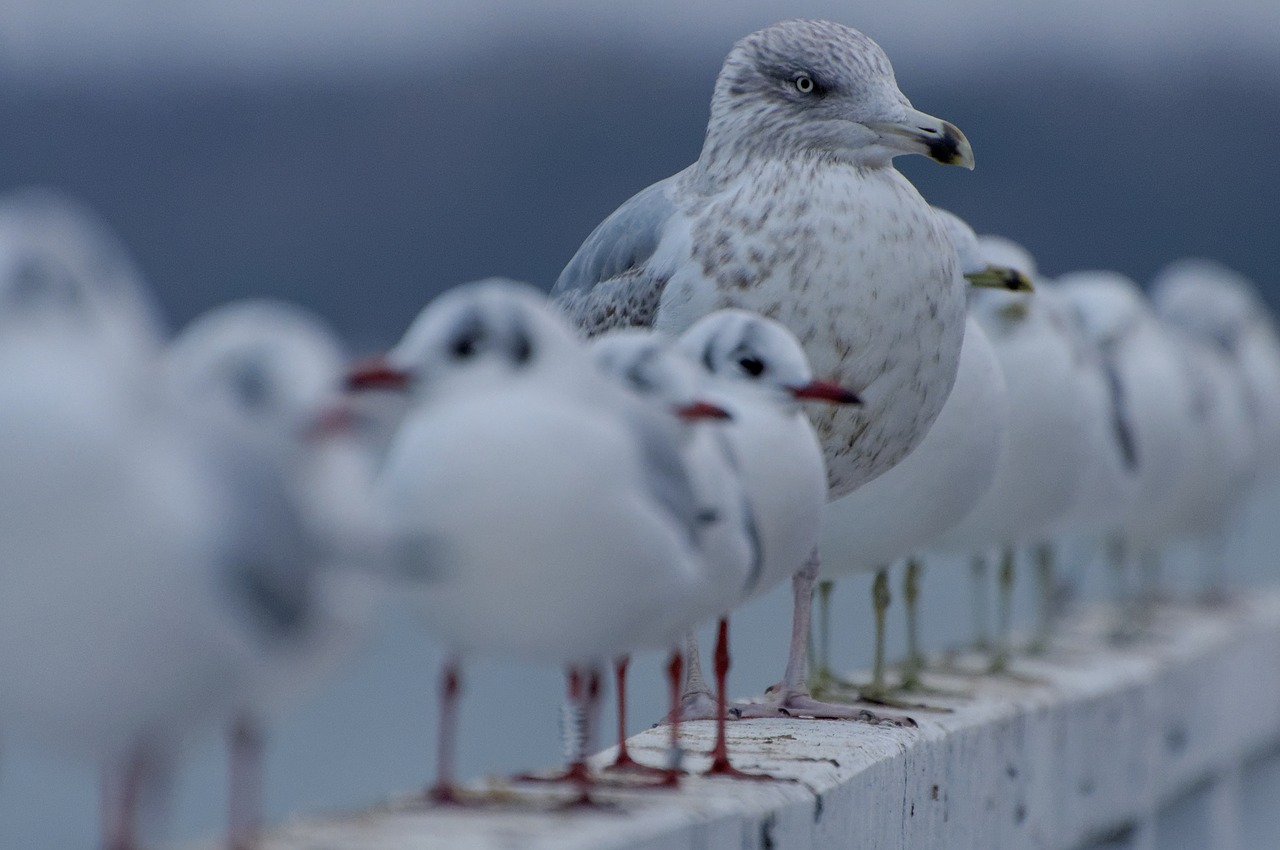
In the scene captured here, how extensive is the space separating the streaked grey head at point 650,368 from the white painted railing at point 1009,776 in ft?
Answer: 2.24

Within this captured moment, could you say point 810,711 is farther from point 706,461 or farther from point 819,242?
point 706,461

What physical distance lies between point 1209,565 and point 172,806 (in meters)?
9.04

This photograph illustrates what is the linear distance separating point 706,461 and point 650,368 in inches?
7.8

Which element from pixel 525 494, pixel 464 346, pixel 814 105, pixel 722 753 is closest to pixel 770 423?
pixel 722 753

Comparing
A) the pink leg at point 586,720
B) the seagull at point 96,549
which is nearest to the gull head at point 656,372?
the pink leg at point 586,720

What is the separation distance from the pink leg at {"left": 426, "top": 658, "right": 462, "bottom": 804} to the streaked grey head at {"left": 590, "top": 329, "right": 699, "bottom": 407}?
55cm

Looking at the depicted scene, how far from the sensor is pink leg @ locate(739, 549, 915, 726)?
5.03 meters

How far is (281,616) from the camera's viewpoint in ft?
8.77

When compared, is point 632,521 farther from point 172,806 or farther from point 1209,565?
point 1209,565

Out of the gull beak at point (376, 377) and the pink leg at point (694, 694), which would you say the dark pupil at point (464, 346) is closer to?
the gull beak at point (376, 377)

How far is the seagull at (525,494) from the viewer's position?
2871 millimetres

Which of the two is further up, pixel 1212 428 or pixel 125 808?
pixel 1212 428

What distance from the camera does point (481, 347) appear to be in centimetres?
311

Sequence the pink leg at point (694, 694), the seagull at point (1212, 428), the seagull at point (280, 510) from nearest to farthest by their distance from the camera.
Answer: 1. the seagull at point (280, 510)
2. the pink leg at point (694, 694)
3. the seagull at point (1212, 428)
